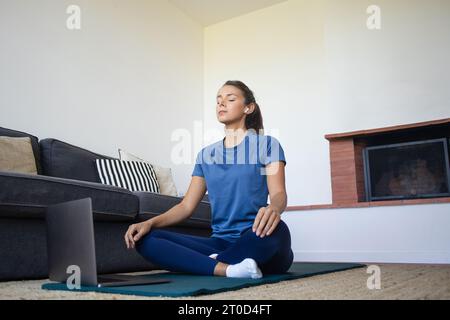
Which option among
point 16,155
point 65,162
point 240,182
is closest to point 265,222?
point 240,182

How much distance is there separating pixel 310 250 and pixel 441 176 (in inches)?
44.1

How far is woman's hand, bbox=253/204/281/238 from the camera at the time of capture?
1.31 meters

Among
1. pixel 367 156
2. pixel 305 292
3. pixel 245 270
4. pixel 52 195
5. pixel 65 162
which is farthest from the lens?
pixel 367 156

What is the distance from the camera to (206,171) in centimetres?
170

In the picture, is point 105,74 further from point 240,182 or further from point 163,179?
point 240,182

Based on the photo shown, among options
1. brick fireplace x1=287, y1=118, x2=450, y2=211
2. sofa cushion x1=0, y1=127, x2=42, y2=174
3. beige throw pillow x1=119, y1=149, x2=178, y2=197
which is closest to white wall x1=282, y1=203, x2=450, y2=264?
brick fireplace x1=287, y1=118, x2=450, y2=211

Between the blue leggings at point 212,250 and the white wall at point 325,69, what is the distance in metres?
2.19

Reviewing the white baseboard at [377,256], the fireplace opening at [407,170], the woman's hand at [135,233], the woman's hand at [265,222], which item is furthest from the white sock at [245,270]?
the fireplace opening at [407,170]

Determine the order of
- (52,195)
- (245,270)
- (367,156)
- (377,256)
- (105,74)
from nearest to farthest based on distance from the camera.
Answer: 1. (245,270)
2. (52,195)
3. (377,256)
4. (105,74)
5. (367,156)

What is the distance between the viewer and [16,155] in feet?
7.00

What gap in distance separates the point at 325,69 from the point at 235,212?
268 centimetres

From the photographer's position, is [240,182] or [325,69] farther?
[325,69]
